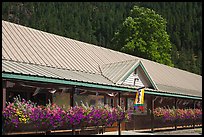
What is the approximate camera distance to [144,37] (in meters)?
47.7

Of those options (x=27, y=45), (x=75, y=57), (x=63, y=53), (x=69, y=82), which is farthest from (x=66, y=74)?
(x=75, y=57)

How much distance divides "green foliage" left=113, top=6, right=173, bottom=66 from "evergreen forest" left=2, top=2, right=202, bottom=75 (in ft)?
71.5

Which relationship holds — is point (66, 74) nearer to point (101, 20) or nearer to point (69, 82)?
point (69, 82)

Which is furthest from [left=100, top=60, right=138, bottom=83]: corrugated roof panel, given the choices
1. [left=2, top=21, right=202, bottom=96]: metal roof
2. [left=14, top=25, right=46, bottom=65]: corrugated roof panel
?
[left=14, top=25, right=46, bottom=65]: corrugated roof panel

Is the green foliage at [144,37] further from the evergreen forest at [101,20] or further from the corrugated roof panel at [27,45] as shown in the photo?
the corrugated roof panel at [27,45]

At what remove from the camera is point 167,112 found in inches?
896

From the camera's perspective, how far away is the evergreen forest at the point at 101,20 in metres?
76.4

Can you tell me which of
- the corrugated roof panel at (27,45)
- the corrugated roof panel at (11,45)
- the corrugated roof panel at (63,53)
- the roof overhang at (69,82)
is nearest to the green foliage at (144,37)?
the corrugated roof panel at (63,53)

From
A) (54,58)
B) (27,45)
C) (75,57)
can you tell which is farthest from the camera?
(75,57)

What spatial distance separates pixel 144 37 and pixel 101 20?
41814 millimetres

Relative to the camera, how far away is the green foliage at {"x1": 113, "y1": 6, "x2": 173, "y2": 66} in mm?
46250

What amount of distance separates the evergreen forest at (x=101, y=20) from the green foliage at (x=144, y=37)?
71.5 ft

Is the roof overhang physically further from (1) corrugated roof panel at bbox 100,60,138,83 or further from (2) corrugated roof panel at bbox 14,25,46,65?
(2) corrugated roof panel at bbox 14,25,46,65

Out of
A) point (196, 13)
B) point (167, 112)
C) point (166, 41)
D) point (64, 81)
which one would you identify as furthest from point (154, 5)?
point (64, 81)
